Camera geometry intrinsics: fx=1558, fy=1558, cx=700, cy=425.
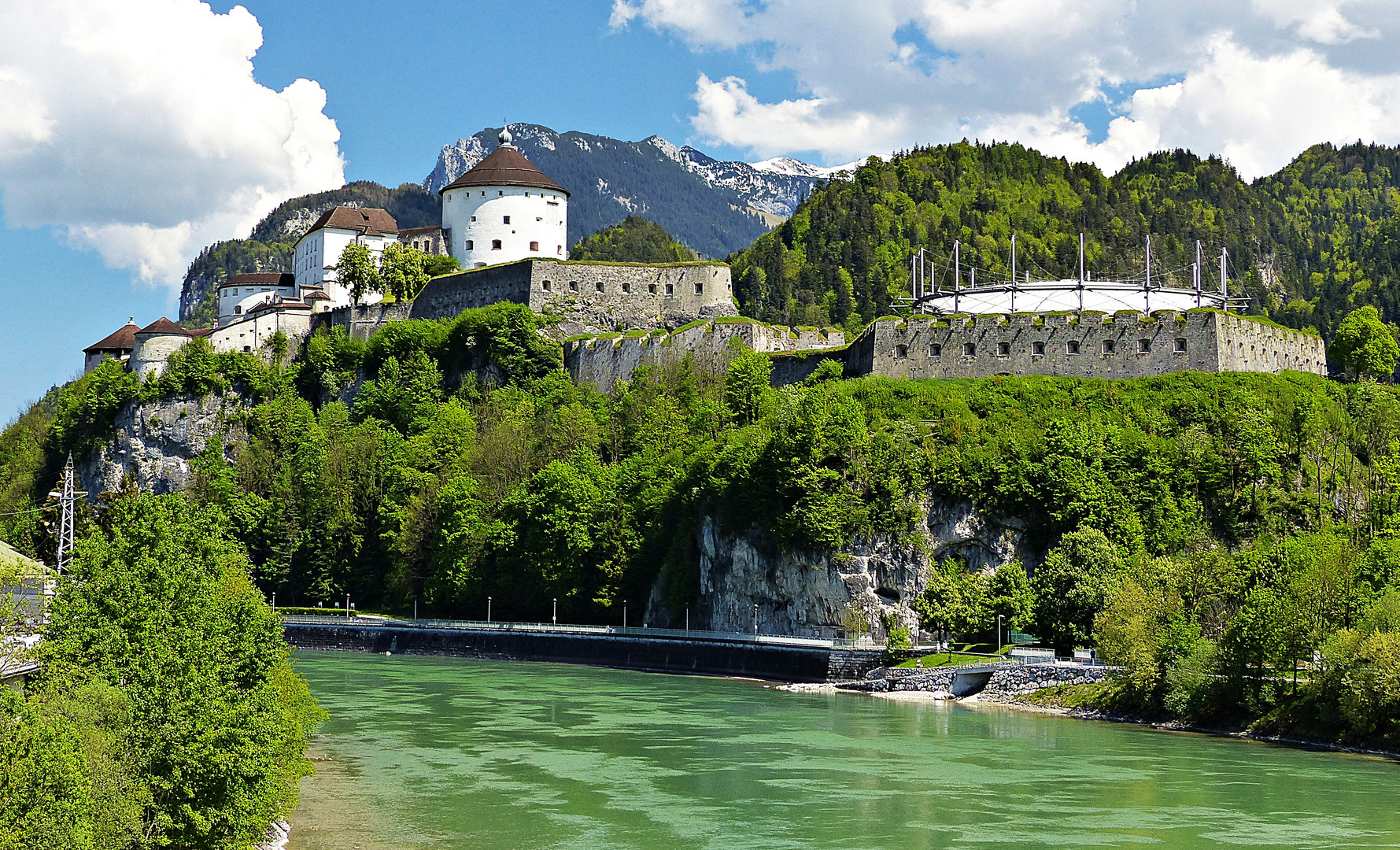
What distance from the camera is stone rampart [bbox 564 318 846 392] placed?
69.9 metres

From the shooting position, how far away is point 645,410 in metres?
68.8

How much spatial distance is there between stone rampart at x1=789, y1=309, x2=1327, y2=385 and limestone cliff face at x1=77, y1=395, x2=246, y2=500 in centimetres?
3628

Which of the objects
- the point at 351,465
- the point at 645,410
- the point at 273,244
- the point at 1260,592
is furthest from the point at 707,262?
the point at 273,244

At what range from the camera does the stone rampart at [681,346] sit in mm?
69875

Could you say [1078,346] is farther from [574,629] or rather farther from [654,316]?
[654,316]

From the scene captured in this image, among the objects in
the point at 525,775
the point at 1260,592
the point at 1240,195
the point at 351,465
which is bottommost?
the point at 525,775

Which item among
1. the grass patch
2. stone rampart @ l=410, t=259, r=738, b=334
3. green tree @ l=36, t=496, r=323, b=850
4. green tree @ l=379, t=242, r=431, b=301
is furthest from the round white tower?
green tree @ l=36, t=496, r=323, b=850

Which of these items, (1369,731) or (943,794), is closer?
(943,794)

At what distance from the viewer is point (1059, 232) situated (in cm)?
11506

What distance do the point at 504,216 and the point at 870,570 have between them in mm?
36856

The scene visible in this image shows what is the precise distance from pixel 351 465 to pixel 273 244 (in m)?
122

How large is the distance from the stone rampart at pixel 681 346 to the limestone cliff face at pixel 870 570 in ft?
45.9

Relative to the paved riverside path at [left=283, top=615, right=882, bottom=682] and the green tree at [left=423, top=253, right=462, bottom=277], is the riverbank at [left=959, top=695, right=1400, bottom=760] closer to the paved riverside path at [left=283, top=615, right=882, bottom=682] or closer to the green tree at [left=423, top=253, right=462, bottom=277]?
the paved riverside path at [left=283, top=615, right=882, bottom=682]

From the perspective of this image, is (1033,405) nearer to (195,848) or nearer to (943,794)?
(943,794)
